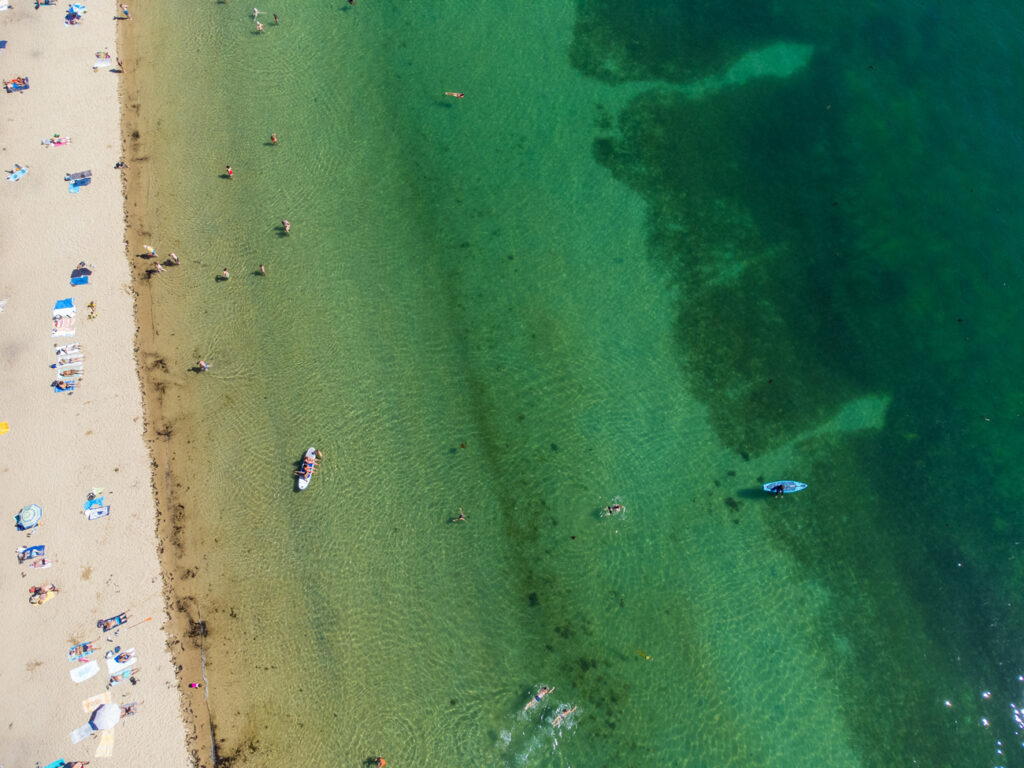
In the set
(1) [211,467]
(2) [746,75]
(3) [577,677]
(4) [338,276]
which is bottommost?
(3) [577,677]

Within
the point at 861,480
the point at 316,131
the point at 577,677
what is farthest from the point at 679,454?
the point at 316,131

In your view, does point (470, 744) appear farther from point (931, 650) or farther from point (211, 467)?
point (931, 650)

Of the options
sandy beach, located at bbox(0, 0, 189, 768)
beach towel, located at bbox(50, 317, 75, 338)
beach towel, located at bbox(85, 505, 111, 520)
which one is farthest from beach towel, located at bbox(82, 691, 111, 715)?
beach towel, located at bbox(50, 317, 75, 338)

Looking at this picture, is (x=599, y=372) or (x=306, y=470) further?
(x=599, y=372)

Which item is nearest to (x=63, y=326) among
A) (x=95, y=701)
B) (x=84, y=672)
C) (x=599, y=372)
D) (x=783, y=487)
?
(x=84, y=672)

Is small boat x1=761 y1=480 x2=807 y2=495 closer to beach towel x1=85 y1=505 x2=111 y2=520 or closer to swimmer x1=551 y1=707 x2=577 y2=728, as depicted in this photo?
swimmer x1=551 y1=707 x2=577 y2=728

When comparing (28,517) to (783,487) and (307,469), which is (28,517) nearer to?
(307,469)
